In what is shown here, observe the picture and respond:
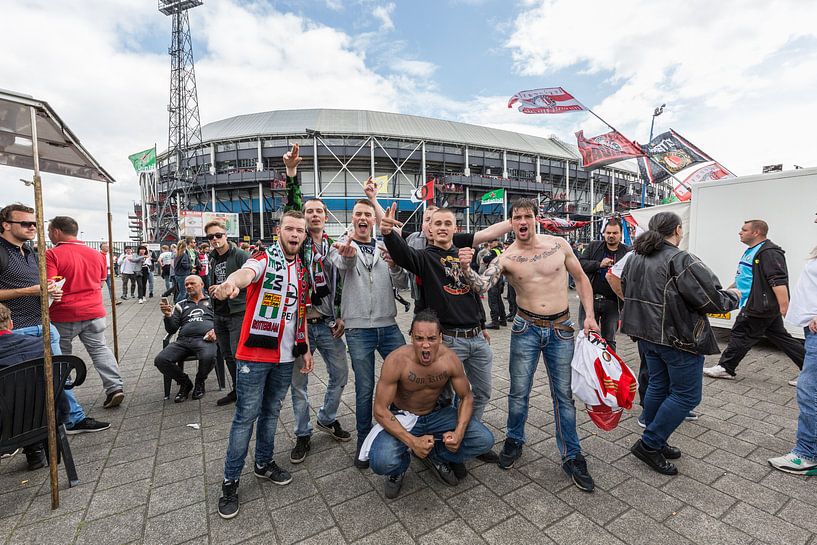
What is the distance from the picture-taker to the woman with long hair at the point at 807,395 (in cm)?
290

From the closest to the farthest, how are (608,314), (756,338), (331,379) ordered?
1. (331,379)
2. (756,338)
3. (608,314)

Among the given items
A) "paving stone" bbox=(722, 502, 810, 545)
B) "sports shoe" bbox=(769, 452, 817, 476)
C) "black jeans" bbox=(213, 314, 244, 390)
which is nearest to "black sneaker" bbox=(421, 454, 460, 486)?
"paving stone" bbox=(722, 502, 810, 545)

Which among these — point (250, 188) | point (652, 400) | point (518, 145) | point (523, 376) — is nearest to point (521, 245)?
point (523, 376)

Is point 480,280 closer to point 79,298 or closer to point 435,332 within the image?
point 435,332

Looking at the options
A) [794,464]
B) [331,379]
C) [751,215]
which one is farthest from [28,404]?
[751,215]

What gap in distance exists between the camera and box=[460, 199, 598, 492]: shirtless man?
304cm

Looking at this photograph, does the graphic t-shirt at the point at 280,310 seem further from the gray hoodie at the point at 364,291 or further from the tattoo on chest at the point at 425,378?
the tattoo on chest at the point at 425,378

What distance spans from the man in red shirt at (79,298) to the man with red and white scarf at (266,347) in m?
2.83

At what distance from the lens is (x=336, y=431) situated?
359 cm

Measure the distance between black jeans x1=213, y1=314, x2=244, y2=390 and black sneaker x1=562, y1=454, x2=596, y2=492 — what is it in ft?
12.2

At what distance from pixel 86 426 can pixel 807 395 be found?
6.68m

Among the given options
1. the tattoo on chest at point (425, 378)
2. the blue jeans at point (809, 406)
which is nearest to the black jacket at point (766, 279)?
the blue jeans at point (809, 406)

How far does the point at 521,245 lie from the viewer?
3.32 metres

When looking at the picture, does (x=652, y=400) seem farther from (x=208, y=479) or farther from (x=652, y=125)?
(x=652, y=125)
